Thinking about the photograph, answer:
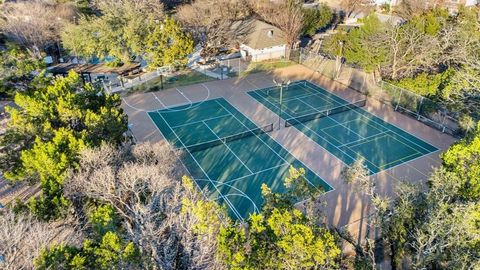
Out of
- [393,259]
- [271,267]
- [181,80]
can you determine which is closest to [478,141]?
[393,259]

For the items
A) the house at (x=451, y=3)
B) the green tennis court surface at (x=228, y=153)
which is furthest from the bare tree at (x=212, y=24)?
the house at (x=451, y=3)

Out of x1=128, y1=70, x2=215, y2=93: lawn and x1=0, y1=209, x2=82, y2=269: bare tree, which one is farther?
x1=128, y1=70, x2=215, y2=93: lawn

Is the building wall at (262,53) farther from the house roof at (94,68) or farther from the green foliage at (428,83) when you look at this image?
the green foliage at (428,83)

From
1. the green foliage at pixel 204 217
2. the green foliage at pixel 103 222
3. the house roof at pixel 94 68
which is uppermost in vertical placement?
the green foliage at pixel 204 217

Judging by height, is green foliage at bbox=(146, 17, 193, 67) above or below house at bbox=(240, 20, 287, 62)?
above

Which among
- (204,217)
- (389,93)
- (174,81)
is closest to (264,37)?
(174,81)

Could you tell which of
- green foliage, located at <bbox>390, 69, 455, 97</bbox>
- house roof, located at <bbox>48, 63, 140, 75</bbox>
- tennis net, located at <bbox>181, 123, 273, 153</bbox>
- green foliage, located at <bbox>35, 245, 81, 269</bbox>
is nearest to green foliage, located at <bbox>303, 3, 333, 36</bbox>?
green foliage, located at <bbox>390, 69, 455, 97</bbox>

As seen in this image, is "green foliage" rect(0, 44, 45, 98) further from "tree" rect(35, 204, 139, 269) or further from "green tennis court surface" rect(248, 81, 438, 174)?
"green tennis court surface" rect(248, 81, 438, 174)
